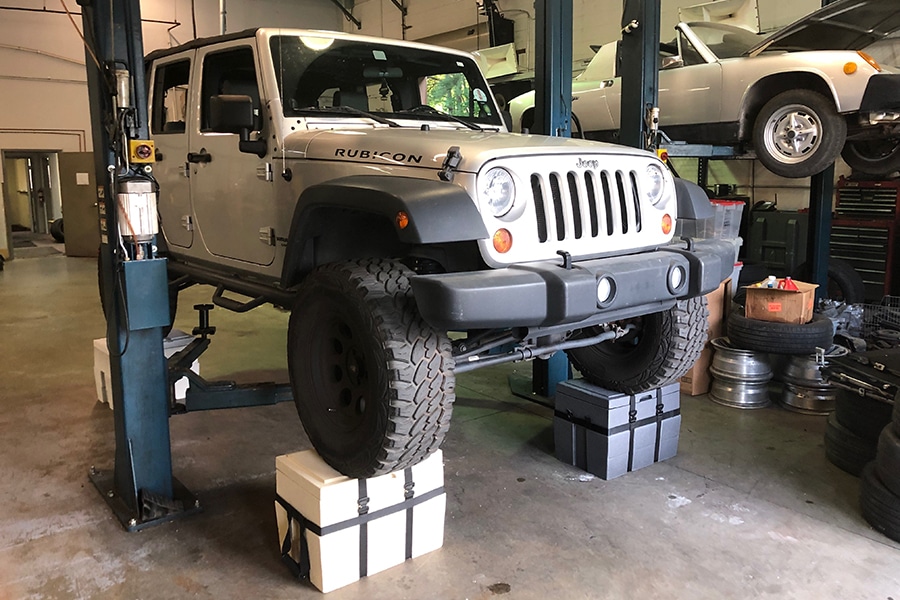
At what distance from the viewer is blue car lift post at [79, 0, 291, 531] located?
9.00 ft

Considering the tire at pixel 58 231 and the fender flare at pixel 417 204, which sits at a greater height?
the fender flare at pixel 417 204

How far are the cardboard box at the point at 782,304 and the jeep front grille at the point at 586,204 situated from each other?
2.24m

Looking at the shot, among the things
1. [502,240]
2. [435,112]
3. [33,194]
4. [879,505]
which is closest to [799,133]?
[435,112]

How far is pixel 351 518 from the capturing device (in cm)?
254

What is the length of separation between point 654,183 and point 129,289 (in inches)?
81.3

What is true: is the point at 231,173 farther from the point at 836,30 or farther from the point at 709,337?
the point at 836,30

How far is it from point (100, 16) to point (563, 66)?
2.44 metres

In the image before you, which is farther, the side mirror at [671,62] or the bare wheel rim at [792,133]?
the side mirror at [671,62]

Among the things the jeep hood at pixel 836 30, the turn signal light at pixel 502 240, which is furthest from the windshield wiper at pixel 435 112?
the jeep hood at pixel 836 30

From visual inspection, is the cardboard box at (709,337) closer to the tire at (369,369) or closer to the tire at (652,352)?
the tire at (652,352)

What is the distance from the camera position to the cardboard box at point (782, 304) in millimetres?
4547

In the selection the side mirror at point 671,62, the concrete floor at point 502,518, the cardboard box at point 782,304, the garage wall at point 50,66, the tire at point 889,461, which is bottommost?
the concrete floor at point 502,518

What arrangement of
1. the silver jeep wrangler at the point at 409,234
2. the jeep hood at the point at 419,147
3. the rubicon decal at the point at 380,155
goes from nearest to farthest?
the silver jeep wrangler at the point at 409,234 → the jeep hood at the point at 419,147 → the rubicon decal at the point at 380,155

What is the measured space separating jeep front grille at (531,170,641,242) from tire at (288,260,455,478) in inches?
20.4
